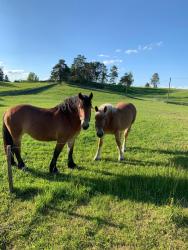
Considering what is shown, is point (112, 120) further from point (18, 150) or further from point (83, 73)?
point (83, 73)

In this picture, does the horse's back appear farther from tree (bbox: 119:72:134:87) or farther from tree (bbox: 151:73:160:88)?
tree (bbox: 151:73:160:88)

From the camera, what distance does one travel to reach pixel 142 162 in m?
6.96

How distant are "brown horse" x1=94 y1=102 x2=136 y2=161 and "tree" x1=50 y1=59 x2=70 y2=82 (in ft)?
233

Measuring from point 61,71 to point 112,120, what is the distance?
7319 cm

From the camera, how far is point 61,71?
3046 inches

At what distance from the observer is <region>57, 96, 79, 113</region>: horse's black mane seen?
564 cm

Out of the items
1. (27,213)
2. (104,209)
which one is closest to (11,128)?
(27,213)

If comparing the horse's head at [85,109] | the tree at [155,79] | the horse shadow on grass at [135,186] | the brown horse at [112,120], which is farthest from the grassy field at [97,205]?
the tree at [155,79]

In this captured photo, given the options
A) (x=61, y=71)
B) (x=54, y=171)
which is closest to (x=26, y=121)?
(x=54, y=171)

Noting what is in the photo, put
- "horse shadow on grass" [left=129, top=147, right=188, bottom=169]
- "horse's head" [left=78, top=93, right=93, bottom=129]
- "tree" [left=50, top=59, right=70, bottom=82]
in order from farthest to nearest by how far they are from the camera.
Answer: "tree" [left=50, top=59, right=70, bottom=82] < "horse shadow on grass" [left=129, top=147, right=188, bottom=169] < "horse's head" [left=78, top=93, right=93, bottom=129]

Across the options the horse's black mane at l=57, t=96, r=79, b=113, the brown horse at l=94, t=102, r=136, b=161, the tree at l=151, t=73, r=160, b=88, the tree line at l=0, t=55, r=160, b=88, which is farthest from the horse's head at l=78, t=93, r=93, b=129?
the tree at l=151, t=73, r=160, b=88

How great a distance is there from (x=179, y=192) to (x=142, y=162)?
6.96 ft

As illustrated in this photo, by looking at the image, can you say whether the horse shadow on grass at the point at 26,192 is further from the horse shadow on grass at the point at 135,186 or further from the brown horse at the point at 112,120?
the brown horse at the point at 112,120

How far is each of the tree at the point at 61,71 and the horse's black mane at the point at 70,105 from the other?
73443 millimetres
